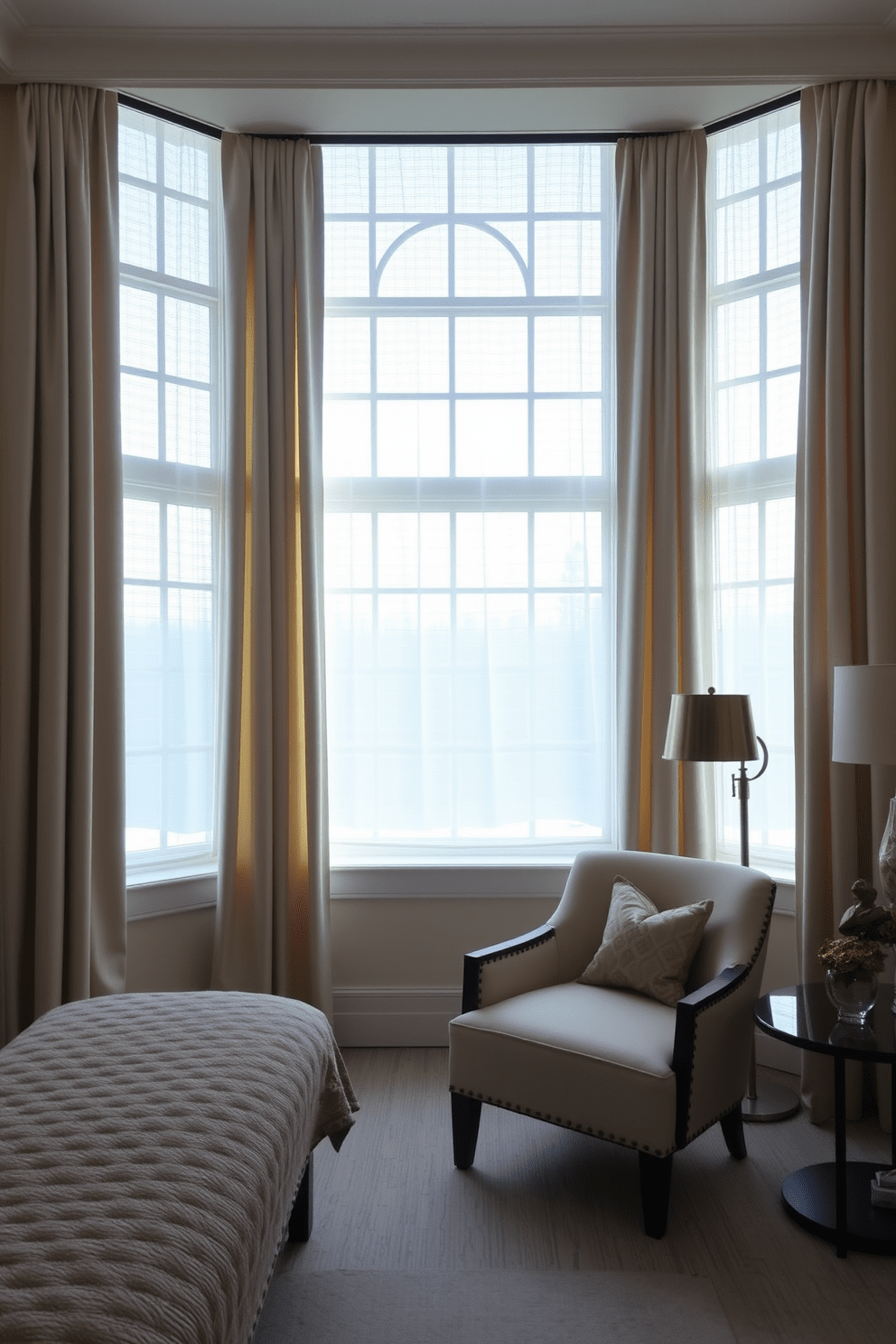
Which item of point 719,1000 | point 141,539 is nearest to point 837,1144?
point 719,1000

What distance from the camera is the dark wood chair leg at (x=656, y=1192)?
2.51 metres

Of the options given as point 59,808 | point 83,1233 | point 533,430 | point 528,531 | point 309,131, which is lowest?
point 83,1233

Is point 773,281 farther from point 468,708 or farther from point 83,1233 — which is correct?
point 83,1233

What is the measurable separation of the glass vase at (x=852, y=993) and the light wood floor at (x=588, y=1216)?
581 mm

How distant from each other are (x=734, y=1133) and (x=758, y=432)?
8.24ft

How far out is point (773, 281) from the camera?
148 inches

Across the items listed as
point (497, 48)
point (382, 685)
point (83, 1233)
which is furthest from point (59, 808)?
point (497, 48)

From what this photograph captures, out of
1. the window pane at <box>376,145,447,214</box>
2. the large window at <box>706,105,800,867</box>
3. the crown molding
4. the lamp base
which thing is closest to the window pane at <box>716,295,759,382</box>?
the large window at <box>706,105,800,867</box>

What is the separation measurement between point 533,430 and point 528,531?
42cm

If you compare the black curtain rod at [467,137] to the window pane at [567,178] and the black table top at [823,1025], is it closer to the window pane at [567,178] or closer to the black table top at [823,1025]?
the window pane at [567,178]

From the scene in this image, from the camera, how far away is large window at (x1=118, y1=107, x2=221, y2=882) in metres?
3.76

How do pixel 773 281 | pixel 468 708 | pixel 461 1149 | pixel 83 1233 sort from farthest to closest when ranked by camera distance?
pixel 468 708 → pixel 773 281 → pixel 461 1149 → pixel 83 1233

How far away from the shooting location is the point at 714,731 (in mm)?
3139

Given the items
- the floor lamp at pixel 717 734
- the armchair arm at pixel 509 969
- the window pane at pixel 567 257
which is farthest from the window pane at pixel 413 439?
the armchair arm at pixel 509 969
